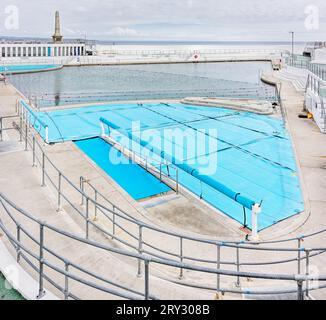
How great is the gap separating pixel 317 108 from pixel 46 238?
14.9 m

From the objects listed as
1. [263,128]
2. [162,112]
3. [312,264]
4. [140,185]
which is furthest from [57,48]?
[312,264]

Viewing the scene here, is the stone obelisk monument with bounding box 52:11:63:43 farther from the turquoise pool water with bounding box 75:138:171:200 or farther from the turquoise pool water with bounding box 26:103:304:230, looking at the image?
the turquoise pool water with bounding box 75:138:171:200

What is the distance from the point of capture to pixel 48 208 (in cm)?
701

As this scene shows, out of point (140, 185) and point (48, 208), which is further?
point (140, 185)

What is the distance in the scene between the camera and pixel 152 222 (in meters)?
7.47

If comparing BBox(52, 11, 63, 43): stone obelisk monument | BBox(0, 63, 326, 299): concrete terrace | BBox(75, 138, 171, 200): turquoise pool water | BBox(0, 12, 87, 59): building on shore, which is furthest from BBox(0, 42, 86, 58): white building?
BBox(0, 63, 326, 299): concrete terrace

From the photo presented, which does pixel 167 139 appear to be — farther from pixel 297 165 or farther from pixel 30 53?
pixel 30 53

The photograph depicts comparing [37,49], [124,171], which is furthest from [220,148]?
[37,49]

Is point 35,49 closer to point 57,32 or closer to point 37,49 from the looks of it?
point 37,49

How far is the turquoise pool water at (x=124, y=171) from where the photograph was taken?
995 centimetres

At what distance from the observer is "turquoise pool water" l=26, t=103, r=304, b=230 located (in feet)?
30.9

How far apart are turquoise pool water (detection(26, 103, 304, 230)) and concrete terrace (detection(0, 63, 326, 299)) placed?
574 mm

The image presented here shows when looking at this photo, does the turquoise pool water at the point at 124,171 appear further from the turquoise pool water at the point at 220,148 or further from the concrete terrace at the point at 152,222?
the concrete terrace at the point at 152,222

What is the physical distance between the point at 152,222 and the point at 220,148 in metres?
6.88
